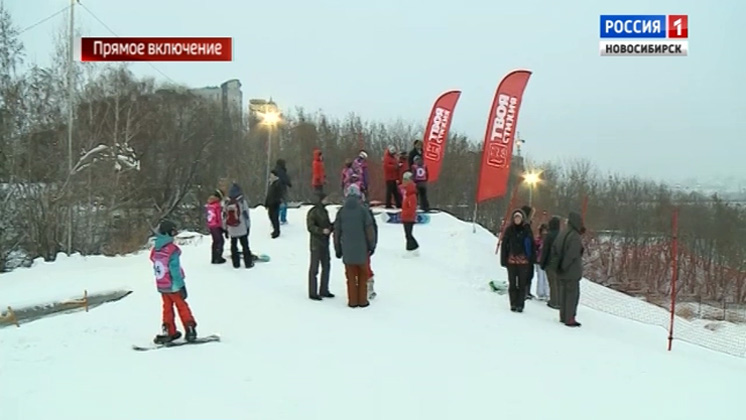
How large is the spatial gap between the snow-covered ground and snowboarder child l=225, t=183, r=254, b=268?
371mm

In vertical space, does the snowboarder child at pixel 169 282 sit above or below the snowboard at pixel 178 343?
above

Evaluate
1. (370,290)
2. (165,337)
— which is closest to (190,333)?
(165,337)

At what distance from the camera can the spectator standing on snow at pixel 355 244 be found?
8.89 m

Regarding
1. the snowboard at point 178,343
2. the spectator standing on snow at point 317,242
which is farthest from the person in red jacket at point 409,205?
the snowboard at point 178,343

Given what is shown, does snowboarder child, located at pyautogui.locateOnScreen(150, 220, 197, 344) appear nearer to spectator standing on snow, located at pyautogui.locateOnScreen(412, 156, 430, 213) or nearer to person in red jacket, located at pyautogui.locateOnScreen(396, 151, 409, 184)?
spectator standing on snow, located at pyautogui.locateOnScreen(412, 156, 430, 213)

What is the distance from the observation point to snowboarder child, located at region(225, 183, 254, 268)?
10766 millimetres

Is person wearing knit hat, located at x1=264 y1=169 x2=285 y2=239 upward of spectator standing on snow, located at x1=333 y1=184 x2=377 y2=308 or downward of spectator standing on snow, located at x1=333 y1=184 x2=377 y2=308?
upward

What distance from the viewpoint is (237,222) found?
35.3ft

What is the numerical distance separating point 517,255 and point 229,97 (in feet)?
155

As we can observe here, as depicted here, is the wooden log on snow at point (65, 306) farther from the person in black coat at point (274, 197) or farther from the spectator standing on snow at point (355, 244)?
the person in black coat at point (274, 197)

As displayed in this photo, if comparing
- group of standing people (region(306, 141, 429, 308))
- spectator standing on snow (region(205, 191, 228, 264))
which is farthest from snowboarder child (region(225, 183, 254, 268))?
group of standing people (region(306, 141, 429, 308))

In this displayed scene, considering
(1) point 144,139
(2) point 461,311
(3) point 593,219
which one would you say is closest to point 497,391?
(2) point 461,311

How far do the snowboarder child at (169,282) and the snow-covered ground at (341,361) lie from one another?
30cm

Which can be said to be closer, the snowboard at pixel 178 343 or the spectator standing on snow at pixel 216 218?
the snowboard at pixel 178 343
